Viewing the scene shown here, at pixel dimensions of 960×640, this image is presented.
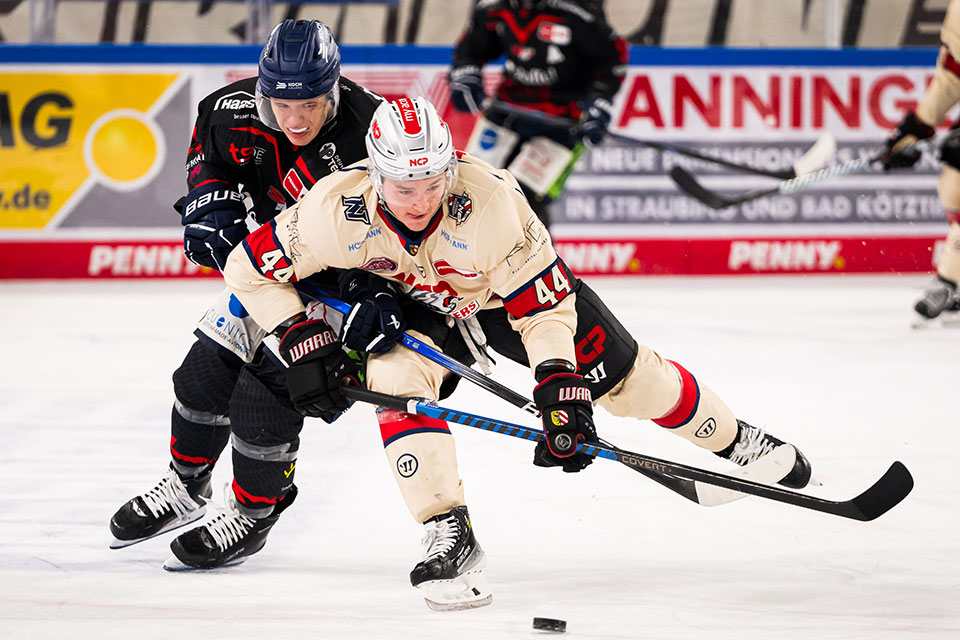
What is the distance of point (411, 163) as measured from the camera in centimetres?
234

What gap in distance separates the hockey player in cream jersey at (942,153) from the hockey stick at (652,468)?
2949 mm

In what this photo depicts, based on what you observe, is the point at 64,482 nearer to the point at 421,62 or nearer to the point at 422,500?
the point at 422,500

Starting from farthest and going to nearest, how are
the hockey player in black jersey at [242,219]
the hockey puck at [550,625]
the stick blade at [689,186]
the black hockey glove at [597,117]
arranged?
the stick blade at [689,186]
the black hockey glove at [597,117]
the hockey player in black jersey at [242,219]
the hockey puck at [550,625]

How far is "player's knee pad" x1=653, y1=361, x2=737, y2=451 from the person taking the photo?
2875 mm

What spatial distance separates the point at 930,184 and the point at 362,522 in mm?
5453

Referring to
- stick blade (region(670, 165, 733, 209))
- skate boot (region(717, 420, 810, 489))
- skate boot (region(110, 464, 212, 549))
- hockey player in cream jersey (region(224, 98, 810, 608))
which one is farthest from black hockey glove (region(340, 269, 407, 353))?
stick blade (region(670, 165, 733, 209))

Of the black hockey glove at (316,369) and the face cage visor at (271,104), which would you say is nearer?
the black hockey glove at (316,369)

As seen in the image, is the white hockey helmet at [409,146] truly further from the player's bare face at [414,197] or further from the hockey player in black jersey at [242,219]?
the hockey player in black jersey at [242,219]

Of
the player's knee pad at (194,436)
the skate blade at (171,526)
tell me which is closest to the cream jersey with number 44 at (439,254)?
the player's knee pad at (194,436)

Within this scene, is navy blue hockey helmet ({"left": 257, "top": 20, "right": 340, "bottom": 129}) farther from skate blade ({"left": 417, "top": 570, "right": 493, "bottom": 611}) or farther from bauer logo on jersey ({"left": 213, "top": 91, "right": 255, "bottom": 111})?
skate blade ({"left": 417, "top": 570, "right": 493, "bottom": 611})

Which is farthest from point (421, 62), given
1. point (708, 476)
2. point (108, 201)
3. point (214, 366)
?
point (708, 476)

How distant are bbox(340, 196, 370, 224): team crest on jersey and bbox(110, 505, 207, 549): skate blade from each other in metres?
0.89

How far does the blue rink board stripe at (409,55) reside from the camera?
22.9ft

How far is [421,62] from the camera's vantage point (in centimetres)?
719
